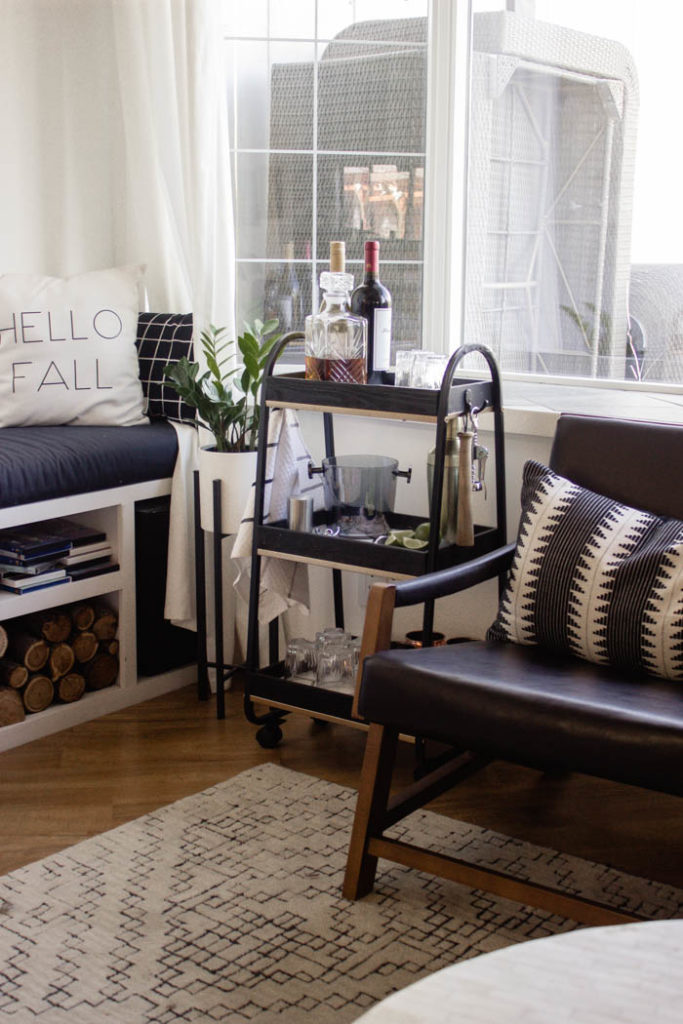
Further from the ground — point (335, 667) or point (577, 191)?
point (577, 191)

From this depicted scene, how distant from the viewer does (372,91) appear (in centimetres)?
291

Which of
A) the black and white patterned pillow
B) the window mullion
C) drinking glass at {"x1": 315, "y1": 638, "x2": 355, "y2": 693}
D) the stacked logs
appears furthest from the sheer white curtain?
the black and white patterned pillow

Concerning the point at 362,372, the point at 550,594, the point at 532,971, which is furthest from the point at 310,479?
the point at 532,971

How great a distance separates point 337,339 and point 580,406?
61 cm

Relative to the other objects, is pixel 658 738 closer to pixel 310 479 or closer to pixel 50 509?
pixel 310 479

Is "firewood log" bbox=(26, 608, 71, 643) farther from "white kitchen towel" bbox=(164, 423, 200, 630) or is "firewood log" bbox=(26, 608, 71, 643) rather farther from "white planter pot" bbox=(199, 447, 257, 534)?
"white planter pot" bbox=(199, 447, 257, 534)

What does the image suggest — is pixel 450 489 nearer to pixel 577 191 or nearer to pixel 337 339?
pixel 337 339

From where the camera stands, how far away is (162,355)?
9.77ft

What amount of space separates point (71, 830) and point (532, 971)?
55.8 inches

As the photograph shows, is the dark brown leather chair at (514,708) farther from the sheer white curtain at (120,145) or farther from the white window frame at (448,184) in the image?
the sheer white curtain at (120,145)

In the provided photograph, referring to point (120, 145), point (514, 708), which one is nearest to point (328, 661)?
point (514, 708)

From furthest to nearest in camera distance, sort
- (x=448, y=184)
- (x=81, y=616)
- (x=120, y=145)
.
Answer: (x=120, y=145)
(x=448, y=184)
(x=81, y=616)

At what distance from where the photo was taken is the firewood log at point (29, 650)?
2.64 metres

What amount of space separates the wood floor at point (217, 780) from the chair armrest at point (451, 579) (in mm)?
512
